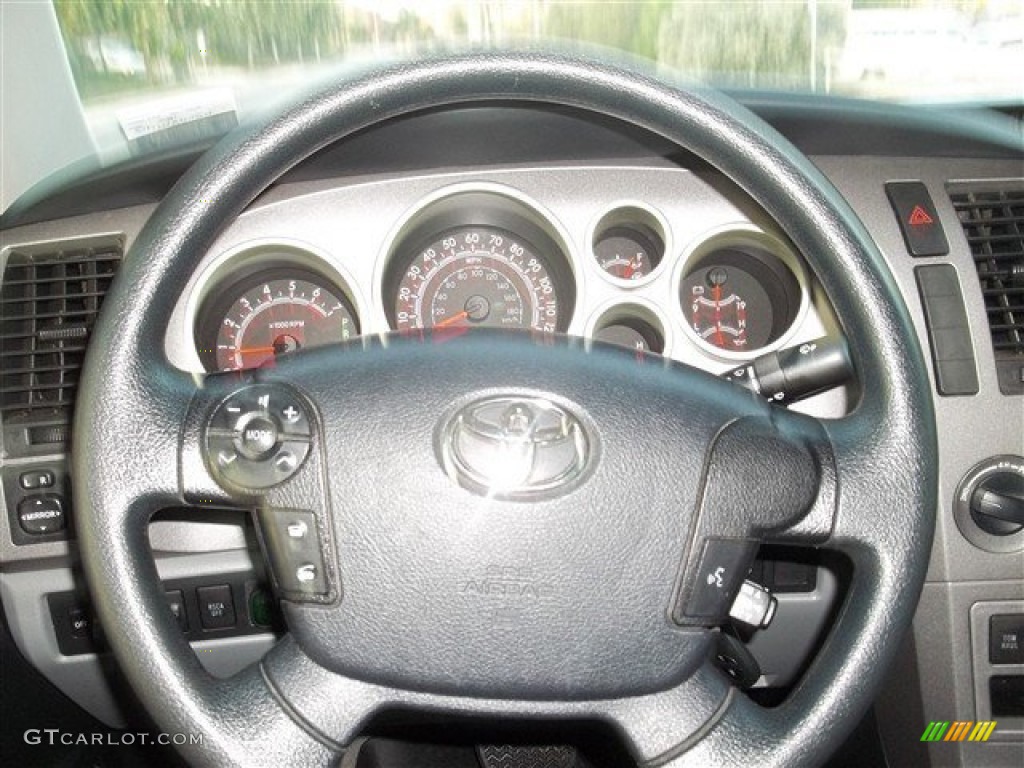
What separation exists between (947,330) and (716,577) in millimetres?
737

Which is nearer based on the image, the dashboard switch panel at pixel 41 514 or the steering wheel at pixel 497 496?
the steering wheel at pixel 497 496

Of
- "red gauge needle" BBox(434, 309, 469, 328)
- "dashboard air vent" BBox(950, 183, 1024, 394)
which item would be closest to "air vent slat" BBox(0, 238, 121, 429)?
"red gauge needle" BBox(434, 309, 469, 328)

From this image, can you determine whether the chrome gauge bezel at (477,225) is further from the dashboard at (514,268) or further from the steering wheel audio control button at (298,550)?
the steering wheel audio control button at (298,550)

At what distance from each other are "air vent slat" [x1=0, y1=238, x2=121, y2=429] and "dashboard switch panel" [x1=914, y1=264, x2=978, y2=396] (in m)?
1.20

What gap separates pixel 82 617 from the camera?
151 cm

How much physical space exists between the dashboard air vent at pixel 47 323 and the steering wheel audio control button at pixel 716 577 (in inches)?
38.2

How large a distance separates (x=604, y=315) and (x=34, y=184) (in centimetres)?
94

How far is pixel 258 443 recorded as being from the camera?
929 mm

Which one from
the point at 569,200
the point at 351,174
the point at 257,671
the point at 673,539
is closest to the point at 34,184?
the point at 351,174

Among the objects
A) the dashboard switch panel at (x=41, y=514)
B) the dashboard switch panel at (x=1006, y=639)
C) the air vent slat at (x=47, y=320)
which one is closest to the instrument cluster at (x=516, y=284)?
the air vent slat at (x=47, y=320)

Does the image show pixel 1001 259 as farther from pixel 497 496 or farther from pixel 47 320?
pixel 47 320

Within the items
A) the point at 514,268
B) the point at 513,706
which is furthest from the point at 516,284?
the point at 513,706

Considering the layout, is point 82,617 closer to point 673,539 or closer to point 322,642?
point 322,642

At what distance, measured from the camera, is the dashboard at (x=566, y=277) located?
57.1 inches
